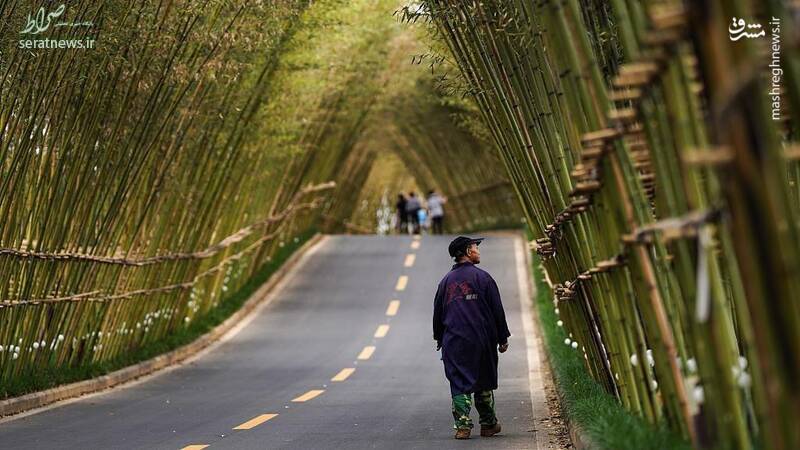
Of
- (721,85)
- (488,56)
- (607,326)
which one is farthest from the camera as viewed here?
(488,56)

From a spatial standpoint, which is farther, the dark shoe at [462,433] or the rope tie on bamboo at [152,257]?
the rope tie on bamboo at [152,257]

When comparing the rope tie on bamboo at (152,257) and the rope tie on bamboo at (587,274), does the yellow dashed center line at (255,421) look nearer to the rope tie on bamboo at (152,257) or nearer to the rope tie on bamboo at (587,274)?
the rope tie on bamboo at (587,274)

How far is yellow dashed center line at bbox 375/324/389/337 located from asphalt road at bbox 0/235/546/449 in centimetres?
5

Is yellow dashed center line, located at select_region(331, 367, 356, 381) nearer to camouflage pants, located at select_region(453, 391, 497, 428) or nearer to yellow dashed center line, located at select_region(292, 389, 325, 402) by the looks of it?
yellow dashed center line, located at select_region(292, 389, 325, 402)

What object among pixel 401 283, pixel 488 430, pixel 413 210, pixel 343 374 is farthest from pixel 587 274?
pixel 413 210

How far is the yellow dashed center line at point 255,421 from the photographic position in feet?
29.8

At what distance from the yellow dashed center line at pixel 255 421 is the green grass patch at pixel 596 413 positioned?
2.17 meters

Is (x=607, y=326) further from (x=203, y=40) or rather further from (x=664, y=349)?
(x=203, y=40)

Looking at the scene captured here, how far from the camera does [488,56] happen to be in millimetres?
8438

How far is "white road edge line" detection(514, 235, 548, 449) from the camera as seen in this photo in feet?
30.7

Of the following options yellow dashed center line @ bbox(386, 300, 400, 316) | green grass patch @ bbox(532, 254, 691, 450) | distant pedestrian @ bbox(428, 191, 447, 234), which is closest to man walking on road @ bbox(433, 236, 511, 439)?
green grass patch @ bbox(532, 254, 691, 450)

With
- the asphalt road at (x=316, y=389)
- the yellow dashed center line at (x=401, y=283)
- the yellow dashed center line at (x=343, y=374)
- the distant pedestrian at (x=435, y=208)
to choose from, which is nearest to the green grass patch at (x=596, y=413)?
the asphalt road at (x=316, y=389)

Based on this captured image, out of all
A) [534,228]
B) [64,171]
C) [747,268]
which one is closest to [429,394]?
[534,228]

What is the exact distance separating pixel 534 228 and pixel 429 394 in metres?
2.39
